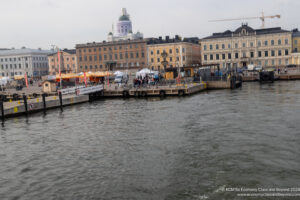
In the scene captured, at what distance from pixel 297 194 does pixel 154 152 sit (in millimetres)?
6852

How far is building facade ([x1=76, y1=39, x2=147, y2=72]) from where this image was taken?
107387 millimetres

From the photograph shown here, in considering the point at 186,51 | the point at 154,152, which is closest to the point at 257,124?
the point at 154,152

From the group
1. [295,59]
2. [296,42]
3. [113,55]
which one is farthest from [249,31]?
[113,55]

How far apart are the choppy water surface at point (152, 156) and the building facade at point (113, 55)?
8110cm

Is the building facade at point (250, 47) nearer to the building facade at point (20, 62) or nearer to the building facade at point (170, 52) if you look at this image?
the building facade at point (170, 52)

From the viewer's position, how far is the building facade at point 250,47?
92188 millimetres

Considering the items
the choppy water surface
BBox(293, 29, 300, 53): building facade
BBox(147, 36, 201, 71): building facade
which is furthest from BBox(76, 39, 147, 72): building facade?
the choppy water surface

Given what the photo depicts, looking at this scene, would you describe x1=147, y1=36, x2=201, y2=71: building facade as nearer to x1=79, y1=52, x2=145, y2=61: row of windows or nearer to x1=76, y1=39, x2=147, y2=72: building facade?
x1=76, y1=39, x2=147, y2=72: building facade

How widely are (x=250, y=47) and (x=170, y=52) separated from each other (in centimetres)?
2342

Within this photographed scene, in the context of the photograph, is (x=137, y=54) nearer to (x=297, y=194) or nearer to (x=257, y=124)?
(x=257, y=124)

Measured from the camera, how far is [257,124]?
819 inches

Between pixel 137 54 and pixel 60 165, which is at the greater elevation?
pixel 137 54

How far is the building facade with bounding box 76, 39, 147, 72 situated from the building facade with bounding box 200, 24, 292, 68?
21061mm

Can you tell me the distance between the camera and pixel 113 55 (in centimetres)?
11106
